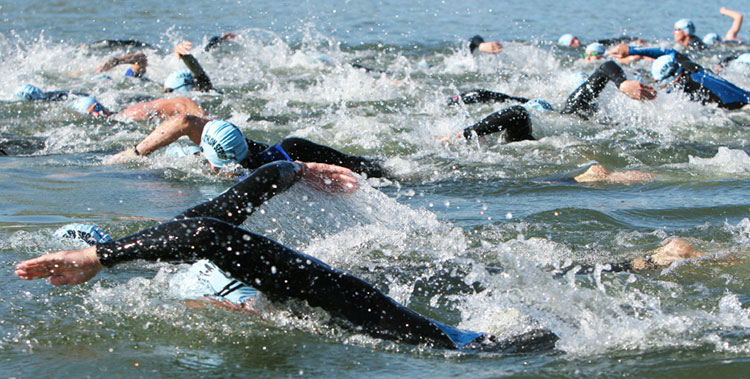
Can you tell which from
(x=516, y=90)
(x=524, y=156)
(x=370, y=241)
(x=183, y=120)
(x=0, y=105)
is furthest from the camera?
(x=516, y=90)

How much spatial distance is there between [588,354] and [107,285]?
2611mm

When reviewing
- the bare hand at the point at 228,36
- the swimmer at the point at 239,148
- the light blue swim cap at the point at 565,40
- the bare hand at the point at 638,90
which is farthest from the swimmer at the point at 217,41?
the bare hand at the point at 638,90

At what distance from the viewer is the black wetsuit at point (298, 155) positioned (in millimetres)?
6238

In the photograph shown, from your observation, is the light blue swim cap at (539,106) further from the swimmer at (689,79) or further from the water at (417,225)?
the swimmer at (689,79)

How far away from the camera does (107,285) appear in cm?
453

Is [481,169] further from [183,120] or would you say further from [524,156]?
[183,120]

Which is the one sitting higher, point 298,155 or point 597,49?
point 298,155

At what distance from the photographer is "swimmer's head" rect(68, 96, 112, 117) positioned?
1061cm

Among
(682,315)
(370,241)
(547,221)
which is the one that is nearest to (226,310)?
(370,241)

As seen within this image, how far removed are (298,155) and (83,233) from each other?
1975mm

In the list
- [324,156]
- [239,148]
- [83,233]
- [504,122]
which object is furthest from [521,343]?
[504,122]

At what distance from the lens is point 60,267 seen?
11.4ft

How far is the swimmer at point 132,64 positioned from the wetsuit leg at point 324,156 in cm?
733

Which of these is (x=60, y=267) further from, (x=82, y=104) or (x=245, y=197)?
(x=82, y=104)
